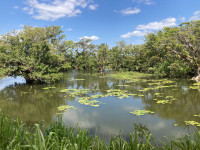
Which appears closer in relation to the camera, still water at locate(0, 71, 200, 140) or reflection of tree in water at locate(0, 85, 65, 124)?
still water at locate(0, 71, 200, 140)

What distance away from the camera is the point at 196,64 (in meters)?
18.2

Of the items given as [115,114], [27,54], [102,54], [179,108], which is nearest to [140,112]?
[115,114]

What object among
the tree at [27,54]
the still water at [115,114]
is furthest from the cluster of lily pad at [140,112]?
the tree at [27,54]

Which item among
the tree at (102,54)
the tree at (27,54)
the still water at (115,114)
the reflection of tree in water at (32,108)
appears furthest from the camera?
the tree at (102,54)

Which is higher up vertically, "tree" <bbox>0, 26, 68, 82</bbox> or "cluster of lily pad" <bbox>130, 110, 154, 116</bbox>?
"tree" <bbox>0, 26, 68, 82</bbox>

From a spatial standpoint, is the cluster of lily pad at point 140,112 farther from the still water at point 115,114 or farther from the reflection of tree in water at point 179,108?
the reflection of tree in water at point 179,108

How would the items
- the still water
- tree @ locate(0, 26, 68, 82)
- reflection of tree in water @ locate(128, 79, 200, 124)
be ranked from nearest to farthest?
the still water
reflection of tree in water @ locate(128, 79, 200, 124)
tree @ locate(0, 26, 68, 82)

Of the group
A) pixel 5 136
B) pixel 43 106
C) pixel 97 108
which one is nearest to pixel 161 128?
pixel 97 108

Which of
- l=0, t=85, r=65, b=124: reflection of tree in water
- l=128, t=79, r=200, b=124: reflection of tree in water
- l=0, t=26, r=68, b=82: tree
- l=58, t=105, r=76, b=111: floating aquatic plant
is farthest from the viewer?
l=0, t=26, r=68, b=82: tree

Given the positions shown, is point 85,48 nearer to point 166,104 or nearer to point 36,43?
point 36,43

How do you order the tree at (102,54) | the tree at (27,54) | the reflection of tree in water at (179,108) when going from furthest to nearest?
the tree at (102,54)
the tree at (27,54)
the reflection of tree in water at (179,108)

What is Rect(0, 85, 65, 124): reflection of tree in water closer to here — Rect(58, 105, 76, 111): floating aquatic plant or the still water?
the still water

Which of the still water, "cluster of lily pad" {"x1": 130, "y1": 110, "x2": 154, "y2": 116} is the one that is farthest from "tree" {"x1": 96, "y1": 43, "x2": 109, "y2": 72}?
"cluster of lily pad" {"x1": 130, "y1": 110, "x2": 154, "y2": 116}

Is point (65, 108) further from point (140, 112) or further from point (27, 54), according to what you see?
point (27, 54)
